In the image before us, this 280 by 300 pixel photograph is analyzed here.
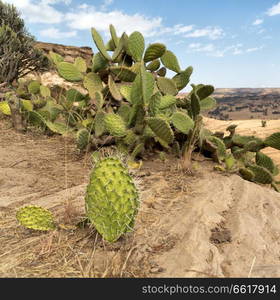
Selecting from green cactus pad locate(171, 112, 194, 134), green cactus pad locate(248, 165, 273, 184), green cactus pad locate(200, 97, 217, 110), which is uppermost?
green cactus pad locate(200, 97, 217, 110)

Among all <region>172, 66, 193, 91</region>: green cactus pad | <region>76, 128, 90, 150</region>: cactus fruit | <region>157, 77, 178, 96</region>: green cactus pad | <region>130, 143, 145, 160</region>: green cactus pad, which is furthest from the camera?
<region>172, 66, 193, 91</region>: green cactus pad

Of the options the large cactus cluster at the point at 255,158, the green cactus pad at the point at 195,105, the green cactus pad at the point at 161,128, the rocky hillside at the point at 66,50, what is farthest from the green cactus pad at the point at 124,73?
the rocky hillside at the point at 66,50

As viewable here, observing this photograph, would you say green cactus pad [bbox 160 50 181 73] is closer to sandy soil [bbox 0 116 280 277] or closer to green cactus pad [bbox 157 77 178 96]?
green cactus pad [bbox 157 77 178 96]

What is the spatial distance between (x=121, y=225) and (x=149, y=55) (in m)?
2.77

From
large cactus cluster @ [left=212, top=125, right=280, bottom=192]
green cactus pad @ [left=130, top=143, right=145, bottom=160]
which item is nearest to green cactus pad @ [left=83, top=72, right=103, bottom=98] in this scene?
green cactus pad @ [left=130, top=143, right=145, bottom=160]

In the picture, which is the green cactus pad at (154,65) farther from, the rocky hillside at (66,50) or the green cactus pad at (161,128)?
the rocky hillside at (66,50)

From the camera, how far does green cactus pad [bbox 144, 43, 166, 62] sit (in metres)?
3.91

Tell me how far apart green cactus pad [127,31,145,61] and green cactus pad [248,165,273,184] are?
1716mm

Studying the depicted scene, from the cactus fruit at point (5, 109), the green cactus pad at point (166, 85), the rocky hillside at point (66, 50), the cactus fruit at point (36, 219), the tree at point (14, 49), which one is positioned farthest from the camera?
the rocky hillside at point (66, 50)

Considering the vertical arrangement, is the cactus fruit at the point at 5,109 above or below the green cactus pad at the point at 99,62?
below

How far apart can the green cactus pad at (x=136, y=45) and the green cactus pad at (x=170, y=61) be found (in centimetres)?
31

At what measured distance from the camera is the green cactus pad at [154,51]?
3.91 meters
